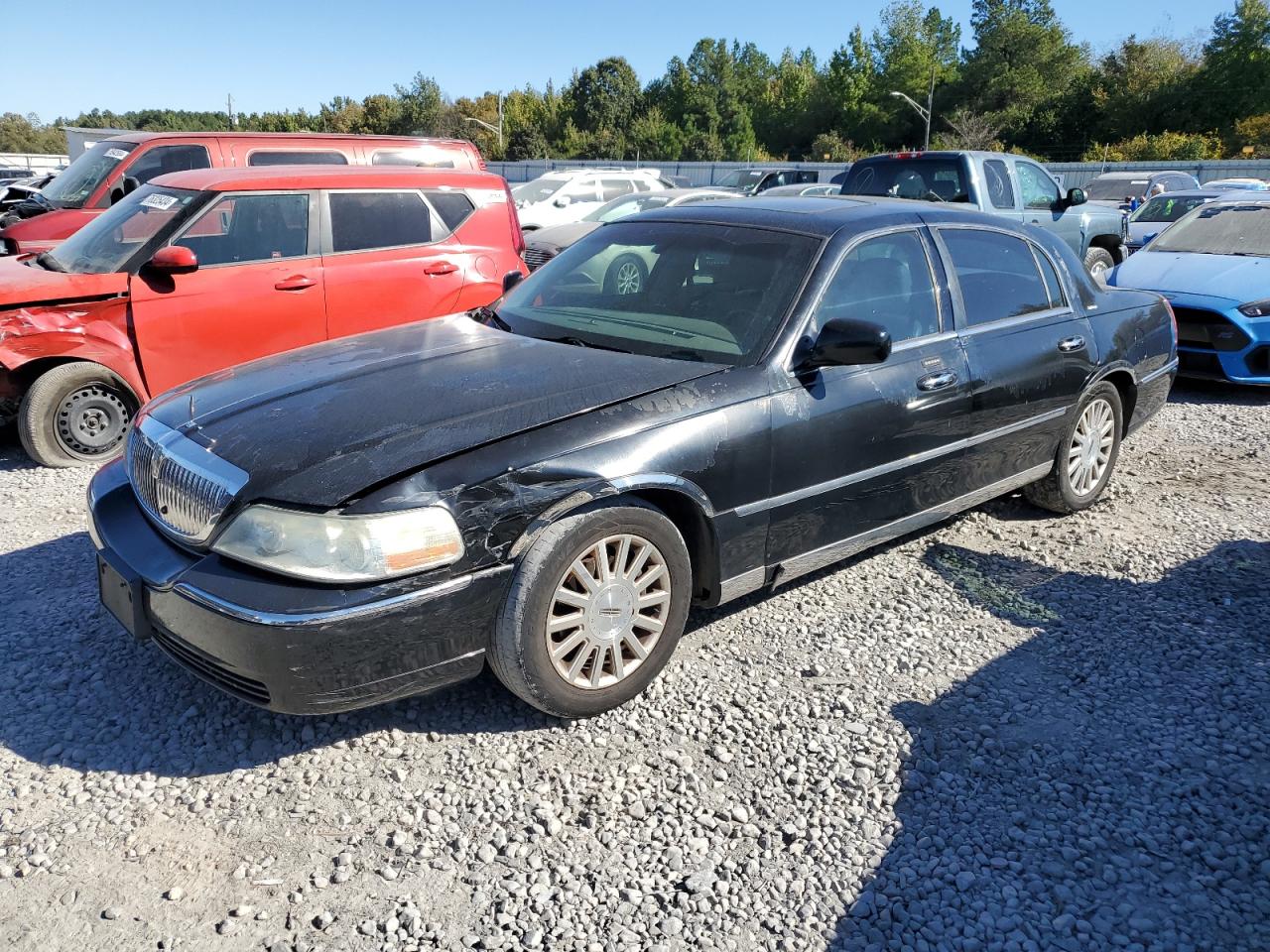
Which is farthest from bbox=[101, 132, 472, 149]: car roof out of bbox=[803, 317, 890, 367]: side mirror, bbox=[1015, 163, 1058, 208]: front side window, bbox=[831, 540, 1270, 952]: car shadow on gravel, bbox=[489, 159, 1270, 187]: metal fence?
bbox=[489, 159, 1270, 187]: metal fence

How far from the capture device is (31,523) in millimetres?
4977

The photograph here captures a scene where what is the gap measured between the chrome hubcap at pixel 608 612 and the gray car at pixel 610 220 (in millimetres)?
1393

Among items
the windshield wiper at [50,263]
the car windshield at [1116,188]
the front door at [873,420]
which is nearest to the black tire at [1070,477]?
the front door at [873,420]

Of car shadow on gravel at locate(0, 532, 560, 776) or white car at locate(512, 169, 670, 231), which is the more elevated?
white car at locate(512, 169, 670, 231)

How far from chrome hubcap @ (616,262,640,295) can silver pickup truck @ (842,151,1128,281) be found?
6.76 metres

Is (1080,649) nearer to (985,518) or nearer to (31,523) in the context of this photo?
(985,518)

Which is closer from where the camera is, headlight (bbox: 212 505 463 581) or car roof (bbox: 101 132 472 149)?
headlight (bbox: 212 505 463 581)

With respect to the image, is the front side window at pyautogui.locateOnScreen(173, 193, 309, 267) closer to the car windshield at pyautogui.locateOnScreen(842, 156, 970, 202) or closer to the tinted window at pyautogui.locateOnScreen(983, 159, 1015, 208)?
the car windshield at pyautogui.locateOnScreen(842, 156, 970, 202)

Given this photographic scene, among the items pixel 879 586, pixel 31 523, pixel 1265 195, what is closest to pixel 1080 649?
pixel 879 586

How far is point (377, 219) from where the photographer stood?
22.3ft

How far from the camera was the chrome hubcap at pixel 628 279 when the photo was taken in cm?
415

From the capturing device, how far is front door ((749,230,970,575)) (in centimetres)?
361

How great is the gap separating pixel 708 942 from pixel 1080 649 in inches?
84.7

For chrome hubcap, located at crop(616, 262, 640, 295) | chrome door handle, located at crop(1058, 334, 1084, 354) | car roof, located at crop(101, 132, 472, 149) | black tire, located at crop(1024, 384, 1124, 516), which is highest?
car roof, located at crop(101, 132, 472, 149)
